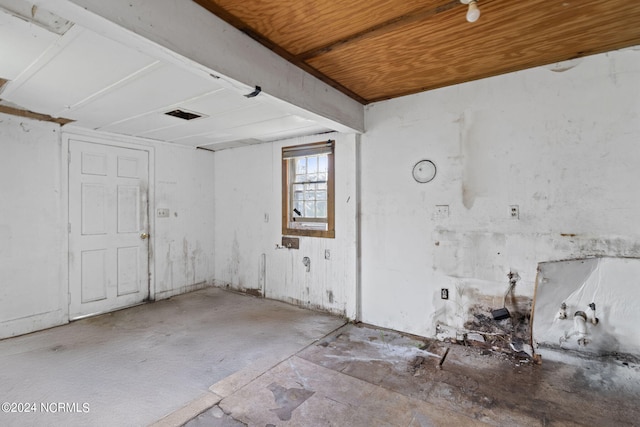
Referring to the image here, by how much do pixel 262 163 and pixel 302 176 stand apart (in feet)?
2.53

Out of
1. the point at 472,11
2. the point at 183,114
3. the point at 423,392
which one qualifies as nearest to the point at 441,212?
the point at 423,392

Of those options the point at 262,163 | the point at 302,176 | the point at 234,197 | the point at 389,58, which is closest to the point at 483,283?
the point at 389,58

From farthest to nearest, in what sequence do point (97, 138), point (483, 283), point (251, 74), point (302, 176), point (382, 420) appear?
1. point (302, 176)
2. point (97, 138)
3. point (483, 283)
4. point (251, 74)
5. point (382, 420)

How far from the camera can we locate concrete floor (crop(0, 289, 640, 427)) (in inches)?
78.0

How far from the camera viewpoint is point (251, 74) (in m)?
2.12

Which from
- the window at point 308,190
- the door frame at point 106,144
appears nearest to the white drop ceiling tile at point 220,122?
the door frame at point 106,144

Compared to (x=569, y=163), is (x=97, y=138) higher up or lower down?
higher up


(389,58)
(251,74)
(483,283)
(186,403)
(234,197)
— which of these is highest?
(389,58)

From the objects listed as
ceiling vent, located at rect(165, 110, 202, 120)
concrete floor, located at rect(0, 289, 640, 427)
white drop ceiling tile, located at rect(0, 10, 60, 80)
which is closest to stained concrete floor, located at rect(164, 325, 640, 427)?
concrete floor, located at rect(0, 289, 640, 427)

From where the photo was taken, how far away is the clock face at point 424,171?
3.07 metres

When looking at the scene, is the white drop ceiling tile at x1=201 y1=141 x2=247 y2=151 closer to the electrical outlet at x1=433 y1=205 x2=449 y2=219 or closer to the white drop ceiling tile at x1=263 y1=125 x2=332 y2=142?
the white drop ceiling tile at x1=263 y1=125 x2=332 y2=142

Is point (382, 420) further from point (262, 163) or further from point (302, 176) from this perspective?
point (262, 163)

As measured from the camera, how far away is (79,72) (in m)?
2.27

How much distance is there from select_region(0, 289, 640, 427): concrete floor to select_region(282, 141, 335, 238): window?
4.44ft
